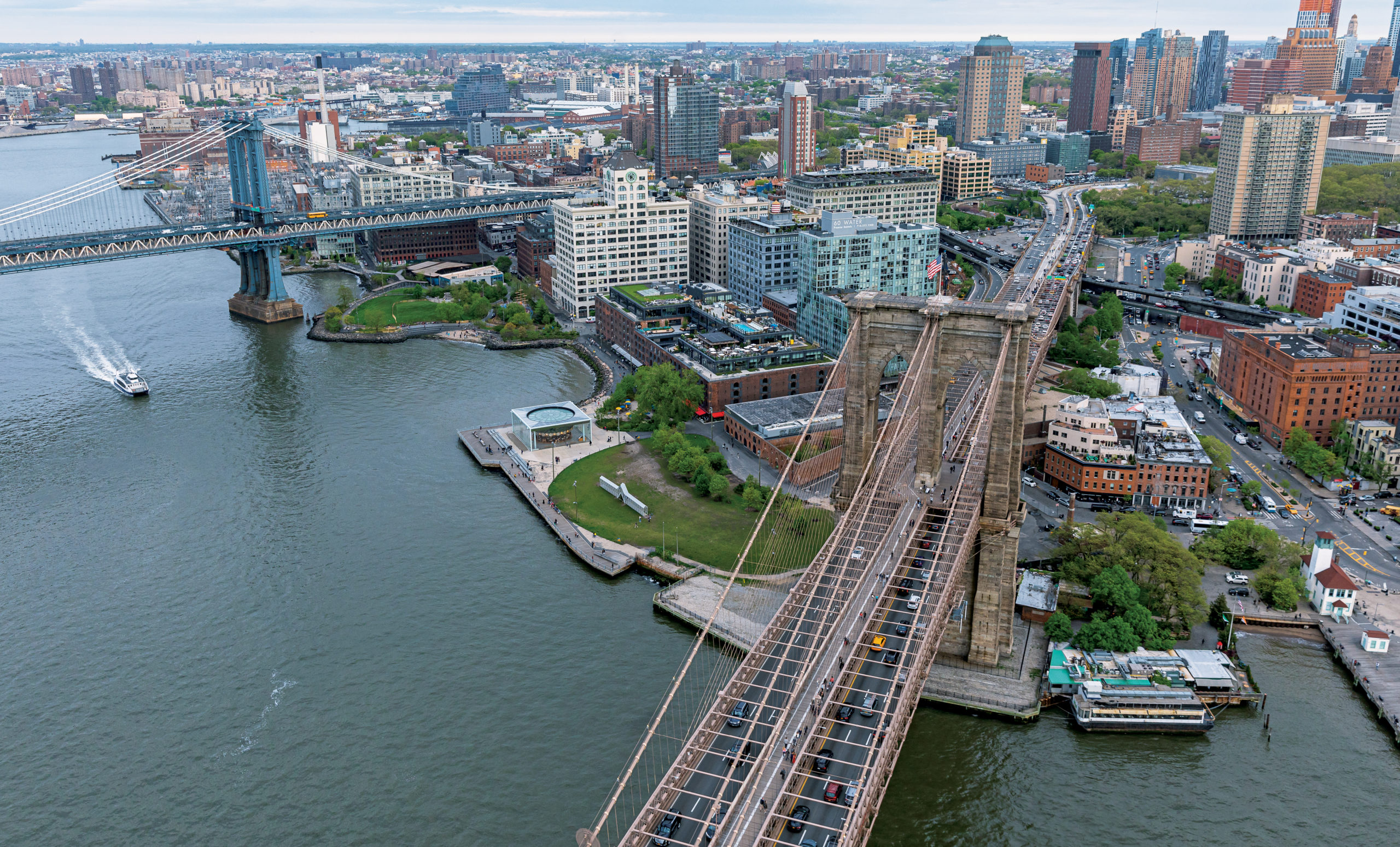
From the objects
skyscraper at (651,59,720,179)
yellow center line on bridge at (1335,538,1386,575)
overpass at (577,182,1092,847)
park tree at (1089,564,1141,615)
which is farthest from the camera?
skyscraper at (651,59,720,179)

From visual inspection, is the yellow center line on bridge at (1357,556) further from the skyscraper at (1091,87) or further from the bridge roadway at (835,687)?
the skyscraper at (1091,87)

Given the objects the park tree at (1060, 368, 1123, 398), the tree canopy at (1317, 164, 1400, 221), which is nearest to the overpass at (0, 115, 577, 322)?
the park tree at (1060, 368, 1123, 398)

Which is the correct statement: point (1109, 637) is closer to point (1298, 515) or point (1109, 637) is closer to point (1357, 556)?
point (1357, 556)

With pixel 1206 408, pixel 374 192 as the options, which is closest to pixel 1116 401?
pixel 1206 408

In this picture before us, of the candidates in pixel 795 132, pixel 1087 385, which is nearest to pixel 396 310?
pixel 1087 385

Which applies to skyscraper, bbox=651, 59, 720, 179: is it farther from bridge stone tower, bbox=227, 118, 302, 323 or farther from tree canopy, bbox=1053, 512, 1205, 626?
tree canopy, bbox=1053, 512, 1205, 626

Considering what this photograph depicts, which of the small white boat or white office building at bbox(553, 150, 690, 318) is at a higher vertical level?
white office building at bbox(553, 150, 690, 318)
